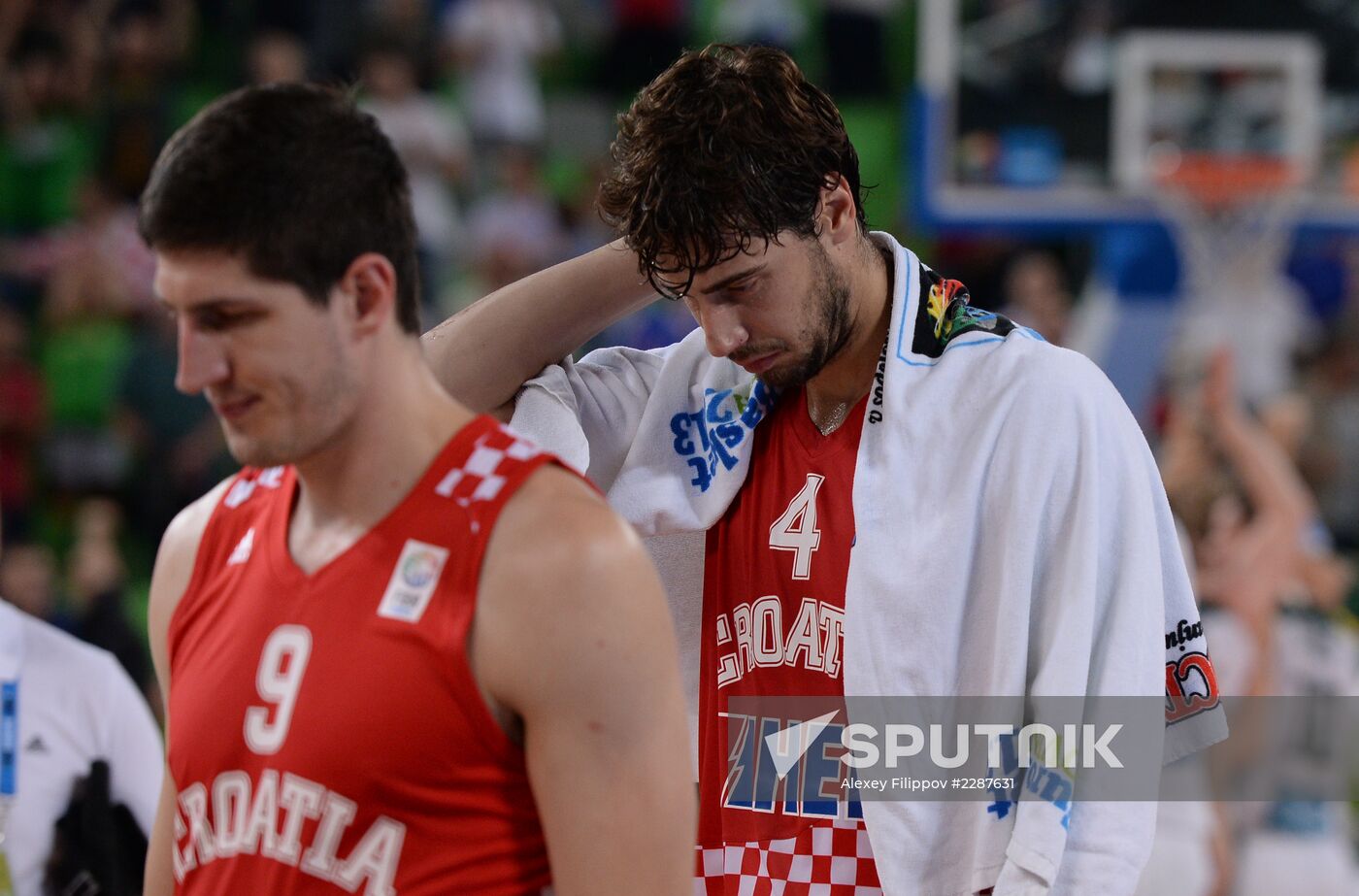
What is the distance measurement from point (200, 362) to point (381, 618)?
345 mm

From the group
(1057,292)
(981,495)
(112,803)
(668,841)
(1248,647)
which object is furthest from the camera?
(1057,292)

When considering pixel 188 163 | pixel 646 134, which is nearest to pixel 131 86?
pixel 646 134

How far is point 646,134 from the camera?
2.67 meters

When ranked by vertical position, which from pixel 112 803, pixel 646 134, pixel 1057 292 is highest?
pixel 1057 292

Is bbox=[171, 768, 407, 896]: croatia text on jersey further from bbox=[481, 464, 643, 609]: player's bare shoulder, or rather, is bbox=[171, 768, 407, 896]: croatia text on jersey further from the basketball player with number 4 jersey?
bbox=[481, 464, 643, 609]: player's bare shoulder

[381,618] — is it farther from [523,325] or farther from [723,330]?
[523,325]

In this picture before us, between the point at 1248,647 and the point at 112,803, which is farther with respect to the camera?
the point at 1248,647

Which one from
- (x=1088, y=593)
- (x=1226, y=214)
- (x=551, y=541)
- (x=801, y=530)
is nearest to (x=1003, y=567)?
(x=1088, y=593)

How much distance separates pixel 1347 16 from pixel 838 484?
866 cm

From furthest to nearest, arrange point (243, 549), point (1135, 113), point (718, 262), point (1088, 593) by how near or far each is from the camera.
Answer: point (1135, 113) → point (718, 262) → point (1088, 593) → point (243, 549)

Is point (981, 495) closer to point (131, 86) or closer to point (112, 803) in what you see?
point (112, 803)

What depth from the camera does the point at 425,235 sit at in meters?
9.73

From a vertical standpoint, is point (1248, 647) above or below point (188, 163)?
below

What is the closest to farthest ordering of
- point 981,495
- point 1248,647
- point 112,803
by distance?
point 981,495
point 112,803
point 1248,647
